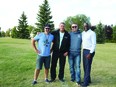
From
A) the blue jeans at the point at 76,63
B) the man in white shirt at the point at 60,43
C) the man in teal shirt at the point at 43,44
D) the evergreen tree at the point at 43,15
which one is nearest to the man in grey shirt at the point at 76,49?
the blue jeans at the point at 76,63

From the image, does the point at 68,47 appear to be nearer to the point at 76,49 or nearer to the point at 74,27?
the point at 76,49

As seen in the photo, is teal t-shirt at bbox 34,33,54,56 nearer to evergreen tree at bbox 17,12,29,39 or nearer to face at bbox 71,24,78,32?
face at bbox 71,24,78,32

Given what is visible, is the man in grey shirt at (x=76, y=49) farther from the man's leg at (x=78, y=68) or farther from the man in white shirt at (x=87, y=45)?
the man in white shirt at (x=87, y=45)

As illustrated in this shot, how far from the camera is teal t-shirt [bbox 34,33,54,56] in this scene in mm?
10633

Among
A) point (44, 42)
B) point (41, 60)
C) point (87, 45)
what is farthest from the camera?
point (41, 60)

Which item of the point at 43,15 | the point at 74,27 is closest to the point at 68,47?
the point at 74,27

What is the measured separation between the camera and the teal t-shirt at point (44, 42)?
10.6 meters

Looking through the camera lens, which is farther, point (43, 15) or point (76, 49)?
point (43, 15)

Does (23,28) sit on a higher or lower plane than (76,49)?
higher

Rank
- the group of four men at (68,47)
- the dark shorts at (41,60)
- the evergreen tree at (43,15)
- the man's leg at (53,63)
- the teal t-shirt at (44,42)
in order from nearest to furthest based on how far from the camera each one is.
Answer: the group of four men at (68,47), the teal t-shirt at (44,42), the dark shorts at (41,60), the man's leg at (53,63), the evergreen tree at (43,15)

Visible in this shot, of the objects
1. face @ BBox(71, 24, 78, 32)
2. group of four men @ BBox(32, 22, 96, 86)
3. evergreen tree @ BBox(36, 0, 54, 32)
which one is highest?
evergreen tree @ BBox(36, 0, 54, 32)

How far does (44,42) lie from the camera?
34.9 feet

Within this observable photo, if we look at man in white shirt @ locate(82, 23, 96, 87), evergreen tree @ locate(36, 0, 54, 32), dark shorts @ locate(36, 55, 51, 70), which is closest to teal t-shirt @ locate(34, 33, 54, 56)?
dark shorts @ locate(36, 55, 51, 70)

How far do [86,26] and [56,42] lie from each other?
1.33m
